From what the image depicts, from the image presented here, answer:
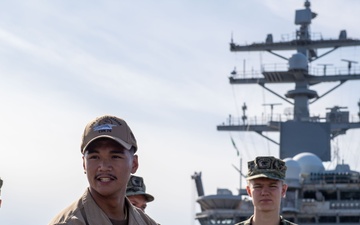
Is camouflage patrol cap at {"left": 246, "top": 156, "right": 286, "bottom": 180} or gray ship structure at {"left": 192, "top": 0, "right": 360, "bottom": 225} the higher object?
gray ship structure at {"left": 192, "top": 0, "right": 360, "bottom": 225}

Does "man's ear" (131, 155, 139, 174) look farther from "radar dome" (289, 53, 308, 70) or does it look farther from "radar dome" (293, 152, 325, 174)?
"radar dome" (289, 53, 308, 70)

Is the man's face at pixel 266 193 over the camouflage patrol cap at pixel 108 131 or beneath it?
over

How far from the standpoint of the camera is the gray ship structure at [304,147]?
40750 mm

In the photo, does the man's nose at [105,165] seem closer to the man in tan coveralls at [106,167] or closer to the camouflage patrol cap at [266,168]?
the man in tan coveralls at [106,167]

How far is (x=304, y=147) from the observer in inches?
1777

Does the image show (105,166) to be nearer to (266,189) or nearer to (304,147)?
(266,189)

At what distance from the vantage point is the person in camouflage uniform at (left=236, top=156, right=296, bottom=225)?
588cm

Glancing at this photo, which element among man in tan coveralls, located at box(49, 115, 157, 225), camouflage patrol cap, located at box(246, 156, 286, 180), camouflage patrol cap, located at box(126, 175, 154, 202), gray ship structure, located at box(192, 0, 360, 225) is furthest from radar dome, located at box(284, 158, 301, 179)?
man in tan coveralls, located at box(49, 115, 157, 225)

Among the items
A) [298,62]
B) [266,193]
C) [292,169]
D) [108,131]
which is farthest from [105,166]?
[298,62]

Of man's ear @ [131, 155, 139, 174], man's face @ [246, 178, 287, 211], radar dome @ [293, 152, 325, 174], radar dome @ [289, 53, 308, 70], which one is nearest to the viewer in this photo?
man's ear @ [131, 155, 139, 174]

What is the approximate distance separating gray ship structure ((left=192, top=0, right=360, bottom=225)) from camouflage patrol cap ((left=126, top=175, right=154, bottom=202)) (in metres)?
33.3

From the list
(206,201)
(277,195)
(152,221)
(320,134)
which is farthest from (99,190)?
(320,134)

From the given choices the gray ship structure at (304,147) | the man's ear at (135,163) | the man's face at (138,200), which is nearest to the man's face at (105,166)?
the man's ear at (135,163)

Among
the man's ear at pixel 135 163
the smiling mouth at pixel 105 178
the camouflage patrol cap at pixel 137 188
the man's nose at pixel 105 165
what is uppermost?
the camouflage patrol cap at pixel 137 188
